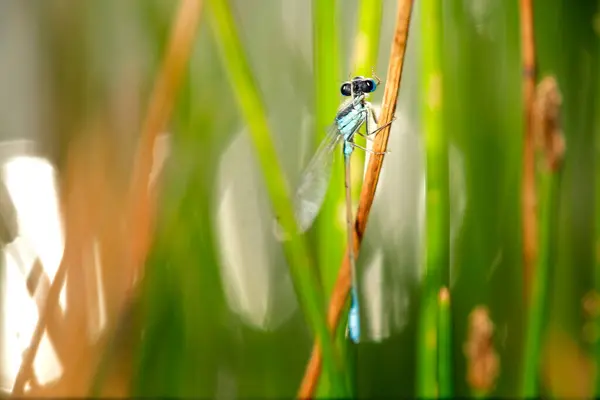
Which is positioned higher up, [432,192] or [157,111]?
[157,111]

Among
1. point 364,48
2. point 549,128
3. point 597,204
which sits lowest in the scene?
point 597,204

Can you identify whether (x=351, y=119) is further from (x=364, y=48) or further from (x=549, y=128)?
(x=549, y=128)

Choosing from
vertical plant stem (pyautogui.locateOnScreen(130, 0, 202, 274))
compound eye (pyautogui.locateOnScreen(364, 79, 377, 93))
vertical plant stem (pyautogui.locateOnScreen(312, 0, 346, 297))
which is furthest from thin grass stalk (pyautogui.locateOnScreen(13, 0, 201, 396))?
compound eye (pyautogui.locateOnScreen(364, 79, 377, 93))

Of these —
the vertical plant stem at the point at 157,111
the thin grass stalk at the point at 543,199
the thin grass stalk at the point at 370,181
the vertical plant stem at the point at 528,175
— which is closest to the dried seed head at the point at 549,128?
the thin grass stalk at the point at 543,199

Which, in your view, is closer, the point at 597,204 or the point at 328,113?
the point at 328,113

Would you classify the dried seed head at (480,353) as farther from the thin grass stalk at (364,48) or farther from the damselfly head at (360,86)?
the damselfly head at (360,86)

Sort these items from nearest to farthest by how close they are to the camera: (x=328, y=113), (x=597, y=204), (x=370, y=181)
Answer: (x=370, y=181) → (x=328, y=113) → (x=597, y=204)

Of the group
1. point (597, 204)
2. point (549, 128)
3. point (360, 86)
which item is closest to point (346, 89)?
point (360, 86)

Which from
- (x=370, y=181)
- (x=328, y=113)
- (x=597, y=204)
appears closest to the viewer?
(x=370, y=181)
